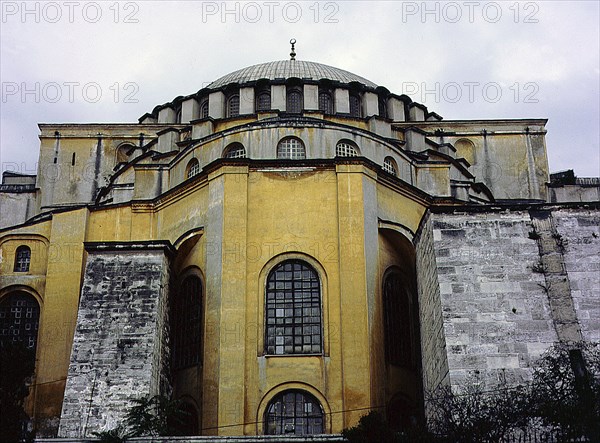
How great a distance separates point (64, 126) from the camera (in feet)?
145

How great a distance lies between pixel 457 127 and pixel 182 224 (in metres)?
18.1

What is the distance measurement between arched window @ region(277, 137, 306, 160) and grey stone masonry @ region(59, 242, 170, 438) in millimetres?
5346

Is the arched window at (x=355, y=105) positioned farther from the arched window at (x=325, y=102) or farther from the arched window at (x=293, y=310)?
the arched window at (x=293, y=310)

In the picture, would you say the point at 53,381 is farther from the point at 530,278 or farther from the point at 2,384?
the point at 530,278

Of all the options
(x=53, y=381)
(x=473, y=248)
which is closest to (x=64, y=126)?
(x=53, y=381)

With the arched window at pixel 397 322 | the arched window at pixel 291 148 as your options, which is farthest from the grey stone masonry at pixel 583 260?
the arched window at pixel 291 148

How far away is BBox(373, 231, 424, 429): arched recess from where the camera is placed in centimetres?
2769

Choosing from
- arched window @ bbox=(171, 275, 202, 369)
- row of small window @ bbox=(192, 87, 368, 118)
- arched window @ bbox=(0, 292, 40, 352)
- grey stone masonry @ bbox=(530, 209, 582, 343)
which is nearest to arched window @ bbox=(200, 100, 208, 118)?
row of small window @ bbox=(192, 87, 368, 118)

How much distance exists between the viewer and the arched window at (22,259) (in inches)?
1340

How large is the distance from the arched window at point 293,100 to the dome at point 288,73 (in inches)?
40.9

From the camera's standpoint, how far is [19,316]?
33562 millimetres

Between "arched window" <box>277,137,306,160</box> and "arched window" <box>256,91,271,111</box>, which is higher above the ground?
"arched window" <box>256,91,271,111</box>

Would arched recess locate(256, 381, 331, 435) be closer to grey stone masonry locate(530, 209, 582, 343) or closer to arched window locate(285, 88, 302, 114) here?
grey stone masonry locate(530, 209, 582, 343)

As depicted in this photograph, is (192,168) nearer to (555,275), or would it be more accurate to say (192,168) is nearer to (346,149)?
(346,149)
